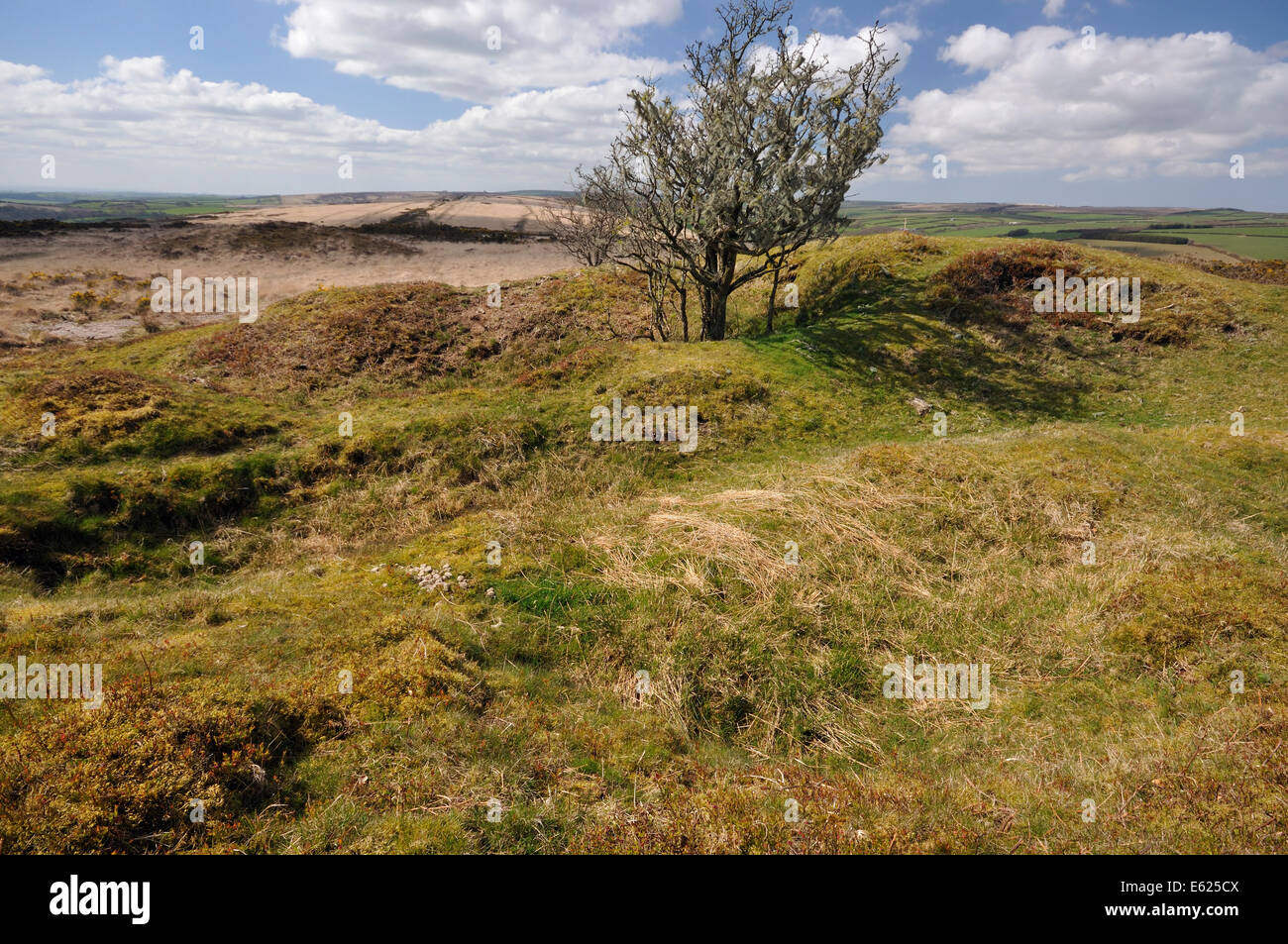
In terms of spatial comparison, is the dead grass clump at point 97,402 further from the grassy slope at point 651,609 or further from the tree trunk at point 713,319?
the tree trunk at point 713,319

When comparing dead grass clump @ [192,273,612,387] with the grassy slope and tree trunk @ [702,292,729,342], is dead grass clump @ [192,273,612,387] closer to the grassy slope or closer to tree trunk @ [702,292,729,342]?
the grassy slope

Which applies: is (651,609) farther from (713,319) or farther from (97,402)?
(713,319)

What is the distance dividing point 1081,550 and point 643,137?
23.7m

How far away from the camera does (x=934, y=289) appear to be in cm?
3025

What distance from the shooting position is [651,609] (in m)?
11.0

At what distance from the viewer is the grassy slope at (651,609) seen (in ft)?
20.6

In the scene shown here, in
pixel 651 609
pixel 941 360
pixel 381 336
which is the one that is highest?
pixel 381 336

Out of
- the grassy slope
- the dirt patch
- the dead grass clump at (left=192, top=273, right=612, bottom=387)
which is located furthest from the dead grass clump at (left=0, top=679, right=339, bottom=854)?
the dirt patch

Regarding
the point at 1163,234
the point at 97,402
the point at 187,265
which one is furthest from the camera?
the point at 1163,234

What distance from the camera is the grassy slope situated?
6266 mm

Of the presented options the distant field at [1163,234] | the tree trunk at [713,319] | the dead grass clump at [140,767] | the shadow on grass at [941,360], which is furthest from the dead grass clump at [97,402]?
the distant field at [1163,234]

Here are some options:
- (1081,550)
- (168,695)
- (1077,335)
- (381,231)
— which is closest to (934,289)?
(1077,335)

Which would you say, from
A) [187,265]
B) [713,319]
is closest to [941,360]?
[713,319]

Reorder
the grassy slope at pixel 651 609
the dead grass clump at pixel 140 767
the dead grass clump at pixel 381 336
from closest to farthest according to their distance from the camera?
the dead grass clump at pixel 140 767 → the grassy slope at pixel 651 609 → the dead grass clump at pixel 381 336
